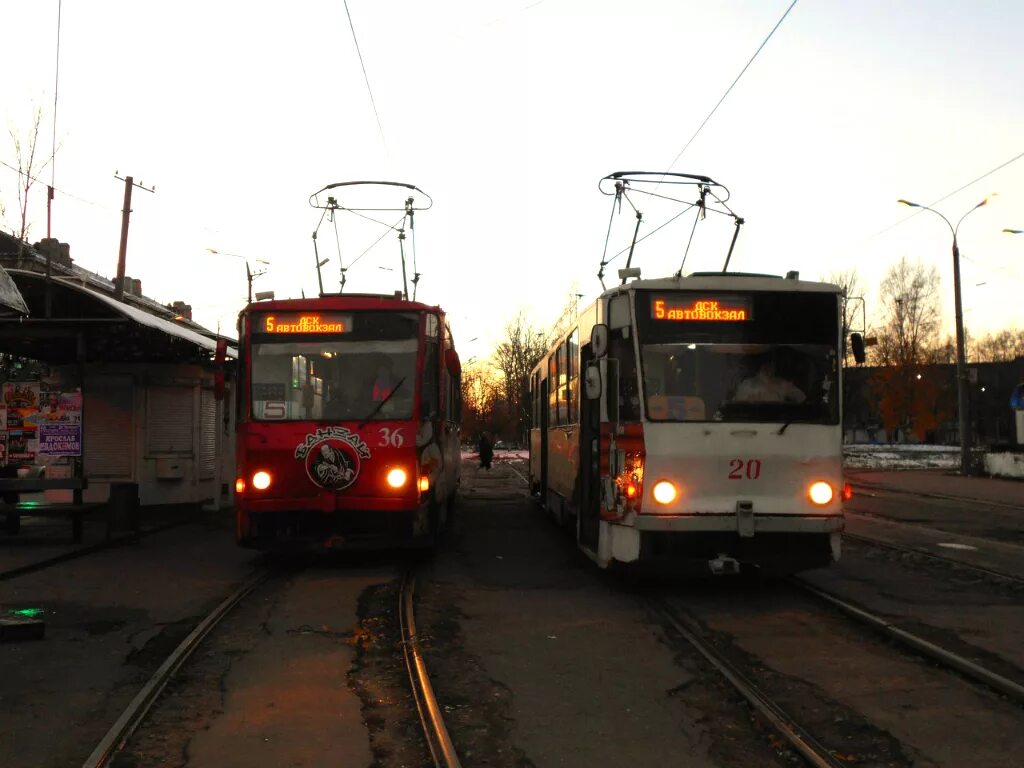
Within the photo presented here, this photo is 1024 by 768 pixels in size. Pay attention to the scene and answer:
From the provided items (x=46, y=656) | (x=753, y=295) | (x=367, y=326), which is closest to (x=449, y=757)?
(x=46, y=656)

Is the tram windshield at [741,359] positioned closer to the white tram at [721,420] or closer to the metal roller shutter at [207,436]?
the white tram at [721,420]

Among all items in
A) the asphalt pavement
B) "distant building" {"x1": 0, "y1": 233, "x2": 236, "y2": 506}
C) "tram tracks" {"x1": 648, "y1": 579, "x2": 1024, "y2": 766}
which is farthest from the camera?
the asphalt pavement

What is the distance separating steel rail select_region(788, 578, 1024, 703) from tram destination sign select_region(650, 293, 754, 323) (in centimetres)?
282

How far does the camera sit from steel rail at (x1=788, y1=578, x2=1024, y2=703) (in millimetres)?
6184

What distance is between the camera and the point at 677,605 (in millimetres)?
9484

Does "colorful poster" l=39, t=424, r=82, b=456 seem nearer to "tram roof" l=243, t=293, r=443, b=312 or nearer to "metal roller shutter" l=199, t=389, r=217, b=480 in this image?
"tram roof" l=243, t=293, r=443, b=312

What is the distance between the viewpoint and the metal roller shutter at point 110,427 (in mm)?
18891

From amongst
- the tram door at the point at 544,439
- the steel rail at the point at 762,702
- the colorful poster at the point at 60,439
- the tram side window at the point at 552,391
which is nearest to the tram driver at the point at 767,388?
the steel rail at the point at 762,702

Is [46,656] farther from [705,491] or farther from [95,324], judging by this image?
[95,324]

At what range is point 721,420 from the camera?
9.42m

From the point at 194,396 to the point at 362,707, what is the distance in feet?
49.3

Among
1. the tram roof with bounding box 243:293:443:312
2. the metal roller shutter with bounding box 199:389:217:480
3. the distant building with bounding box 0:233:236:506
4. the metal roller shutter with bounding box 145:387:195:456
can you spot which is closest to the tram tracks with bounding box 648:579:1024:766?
the tram roof with bounding box 243:293:443:312

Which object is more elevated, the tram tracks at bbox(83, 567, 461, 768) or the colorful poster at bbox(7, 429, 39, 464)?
the colorful poster at bbox(7, 429, 39, 464)

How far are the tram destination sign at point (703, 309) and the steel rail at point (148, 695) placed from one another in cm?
491
